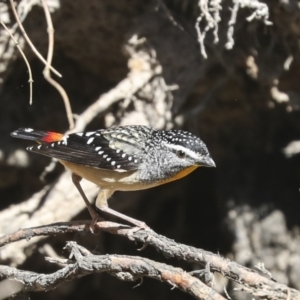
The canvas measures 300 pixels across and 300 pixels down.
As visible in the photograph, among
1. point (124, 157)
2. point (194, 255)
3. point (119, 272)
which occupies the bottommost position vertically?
point (119, 272)

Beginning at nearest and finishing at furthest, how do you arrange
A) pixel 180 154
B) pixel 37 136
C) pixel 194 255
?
pixel 194 255, pixel 180 154, pixel 37 136

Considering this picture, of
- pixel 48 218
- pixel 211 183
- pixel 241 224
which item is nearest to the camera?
pixel 48 218

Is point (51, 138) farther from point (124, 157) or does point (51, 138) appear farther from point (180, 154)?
point (180, 154)

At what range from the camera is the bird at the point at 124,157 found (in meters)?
3.68

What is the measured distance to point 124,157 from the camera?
12.4ft

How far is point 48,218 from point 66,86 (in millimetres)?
1277

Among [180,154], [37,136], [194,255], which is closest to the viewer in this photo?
[194,255]

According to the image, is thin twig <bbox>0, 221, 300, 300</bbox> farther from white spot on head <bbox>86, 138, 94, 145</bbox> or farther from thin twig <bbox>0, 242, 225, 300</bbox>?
white spot on head <bbox>86, 138, 94, 145</bbox>

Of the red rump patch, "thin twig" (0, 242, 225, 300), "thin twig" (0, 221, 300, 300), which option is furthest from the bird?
"thin twig" (0, 242, 225, 300)

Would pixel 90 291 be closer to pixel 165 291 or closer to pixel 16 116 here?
pixel 165 291

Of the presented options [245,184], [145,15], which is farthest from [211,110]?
[145,15]

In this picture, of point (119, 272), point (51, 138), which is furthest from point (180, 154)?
point (119, 272)

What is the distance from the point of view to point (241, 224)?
536 centimetres

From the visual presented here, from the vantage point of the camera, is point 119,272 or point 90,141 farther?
point 90,141
